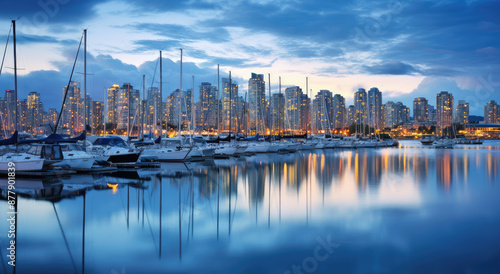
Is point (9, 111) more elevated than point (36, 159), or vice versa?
point (9, 111)

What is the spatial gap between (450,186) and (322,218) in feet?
48.1

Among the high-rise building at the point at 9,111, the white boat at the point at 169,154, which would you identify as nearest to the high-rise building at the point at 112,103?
the high-rise building at the point at 9,111

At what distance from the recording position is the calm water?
417 inches

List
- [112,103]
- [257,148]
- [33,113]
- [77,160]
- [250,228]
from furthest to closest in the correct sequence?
[112,103] < [33,113] < [257,148] < [77,160] < [250,228]

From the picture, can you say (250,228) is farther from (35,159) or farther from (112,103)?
(112,103)

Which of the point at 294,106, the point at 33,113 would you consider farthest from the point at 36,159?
the point at 294,106

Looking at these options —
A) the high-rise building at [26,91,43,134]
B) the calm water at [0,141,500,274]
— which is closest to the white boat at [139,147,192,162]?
the calm water at [0,141,500,274]

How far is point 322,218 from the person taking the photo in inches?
643

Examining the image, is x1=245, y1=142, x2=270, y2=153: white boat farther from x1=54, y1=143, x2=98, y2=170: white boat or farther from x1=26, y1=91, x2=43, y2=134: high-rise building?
x1=26, y1=91, x2=43, y2=134: high-rise building

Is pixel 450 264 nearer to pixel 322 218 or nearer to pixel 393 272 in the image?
pixel 393 272

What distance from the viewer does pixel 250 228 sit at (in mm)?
14492

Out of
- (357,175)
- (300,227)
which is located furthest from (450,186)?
(300,227)

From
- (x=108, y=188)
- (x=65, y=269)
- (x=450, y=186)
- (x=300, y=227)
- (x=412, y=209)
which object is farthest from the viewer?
(x=450, y=186)

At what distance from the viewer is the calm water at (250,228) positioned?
34.8 ft
